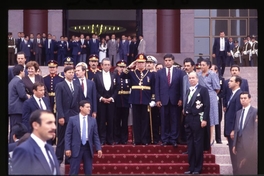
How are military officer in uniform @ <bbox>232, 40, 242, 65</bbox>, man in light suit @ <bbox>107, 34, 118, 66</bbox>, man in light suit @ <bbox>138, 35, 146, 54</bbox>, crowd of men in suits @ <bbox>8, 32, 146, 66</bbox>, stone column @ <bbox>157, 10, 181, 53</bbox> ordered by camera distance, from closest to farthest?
crowd of men in suits @ <bbox>8, 32, 146, 66</bbox>
military officer in uniform @ <bbox>232, 40, 242, 65</bbox>
man in light suit @ <bbox>107, 34, 118, 66</bbox>
stone column @ <bbox>157, 10, 181, 53</bbox>
man in light suit @ <bbox>138, 35, 146, 54</bbox>

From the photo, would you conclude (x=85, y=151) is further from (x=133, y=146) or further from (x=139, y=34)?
(x=139, y=34)

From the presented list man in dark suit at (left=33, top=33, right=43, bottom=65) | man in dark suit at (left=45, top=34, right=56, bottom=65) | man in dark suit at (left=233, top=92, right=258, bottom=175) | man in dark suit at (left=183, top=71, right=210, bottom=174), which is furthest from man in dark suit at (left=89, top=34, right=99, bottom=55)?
man in dark suit at (left=233, top=92, right=258, bottom=175)

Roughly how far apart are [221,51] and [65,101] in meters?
3.46

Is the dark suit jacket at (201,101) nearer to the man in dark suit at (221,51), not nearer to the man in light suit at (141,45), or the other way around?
the man in dark suit at (221,51)

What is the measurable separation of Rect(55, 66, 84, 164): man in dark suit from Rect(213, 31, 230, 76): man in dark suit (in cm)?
287

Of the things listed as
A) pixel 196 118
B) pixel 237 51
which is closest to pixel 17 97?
pixel 196 118

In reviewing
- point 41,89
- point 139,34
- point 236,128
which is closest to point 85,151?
point 41,89

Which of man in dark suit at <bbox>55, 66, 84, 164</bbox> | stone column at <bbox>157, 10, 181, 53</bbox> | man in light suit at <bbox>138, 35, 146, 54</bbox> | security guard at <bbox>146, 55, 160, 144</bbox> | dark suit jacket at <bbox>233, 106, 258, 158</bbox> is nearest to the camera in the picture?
dark suit jacket at <bbox>233, 106, 258, 158</bbox>

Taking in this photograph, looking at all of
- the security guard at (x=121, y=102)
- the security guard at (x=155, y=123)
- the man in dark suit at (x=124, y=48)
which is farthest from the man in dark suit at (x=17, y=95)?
the man in dark suit at (x=124, y=48)

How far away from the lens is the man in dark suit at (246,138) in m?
7.52

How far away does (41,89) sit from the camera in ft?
31.5

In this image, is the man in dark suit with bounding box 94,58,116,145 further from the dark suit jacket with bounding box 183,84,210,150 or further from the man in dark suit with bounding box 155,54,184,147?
the dark suit jacket with bounding box 183,84,210,150

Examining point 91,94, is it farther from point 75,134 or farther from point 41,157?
point 41,157

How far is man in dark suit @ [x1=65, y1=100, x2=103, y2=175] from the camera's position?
9352 mm
